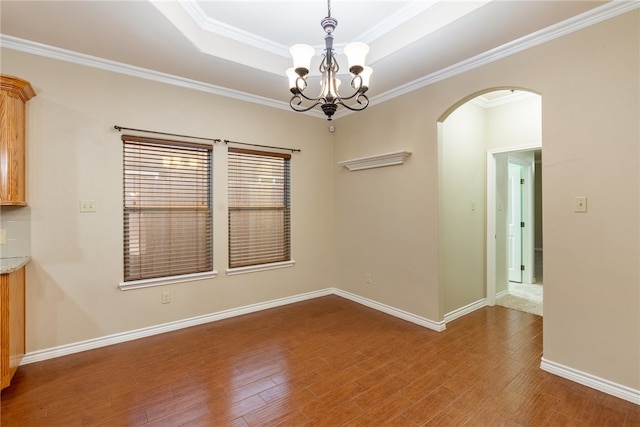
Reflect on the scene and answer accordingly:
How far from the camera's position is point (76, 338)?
280cm

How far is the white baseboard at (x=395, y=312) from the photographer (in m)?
3.28

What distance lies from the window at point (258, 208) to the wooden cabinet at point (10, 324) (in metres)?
1.86

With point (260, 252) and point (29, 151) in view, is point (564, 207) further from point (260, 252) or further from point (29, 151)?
point (29, 151)

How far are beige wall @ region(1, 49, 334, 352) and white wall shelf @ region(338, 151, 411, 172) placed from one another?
1.48 m

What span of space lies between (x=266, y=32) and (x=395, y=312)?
134 inches

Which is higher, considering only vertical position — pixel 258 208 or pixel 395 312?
pixel 258 208

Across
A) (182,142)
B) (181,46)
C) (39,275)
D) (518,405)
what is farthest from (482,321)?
(39,275)

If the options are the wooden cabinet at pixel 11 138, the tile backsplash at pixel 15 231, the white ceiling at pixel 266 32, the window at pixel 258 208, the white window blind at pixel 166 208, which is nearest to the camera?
the white ceiling at pixel 266 32

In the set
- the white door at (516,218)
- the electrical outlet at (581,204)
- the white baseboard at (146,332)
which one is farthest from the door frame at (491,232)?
the white baseboard at (146,332)

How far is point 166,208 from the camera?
10.7 feet

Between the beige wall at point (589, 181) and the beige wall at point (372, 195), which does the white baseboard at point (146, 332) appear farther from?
the beige wall at point (589, 181)

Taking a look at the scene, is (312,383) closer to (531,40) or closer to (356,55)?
(356,55)

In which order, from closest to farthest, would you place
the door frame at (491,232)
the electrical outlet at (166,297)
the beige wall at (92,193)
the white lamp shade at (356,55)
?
the white lamp shade at (356,55), the beige wall at (92,193), the electrical outlet at (166,297), the door frame at (491,232)

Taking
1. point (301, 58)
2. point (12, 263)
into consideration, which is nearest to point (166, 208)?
point (12, 263)
